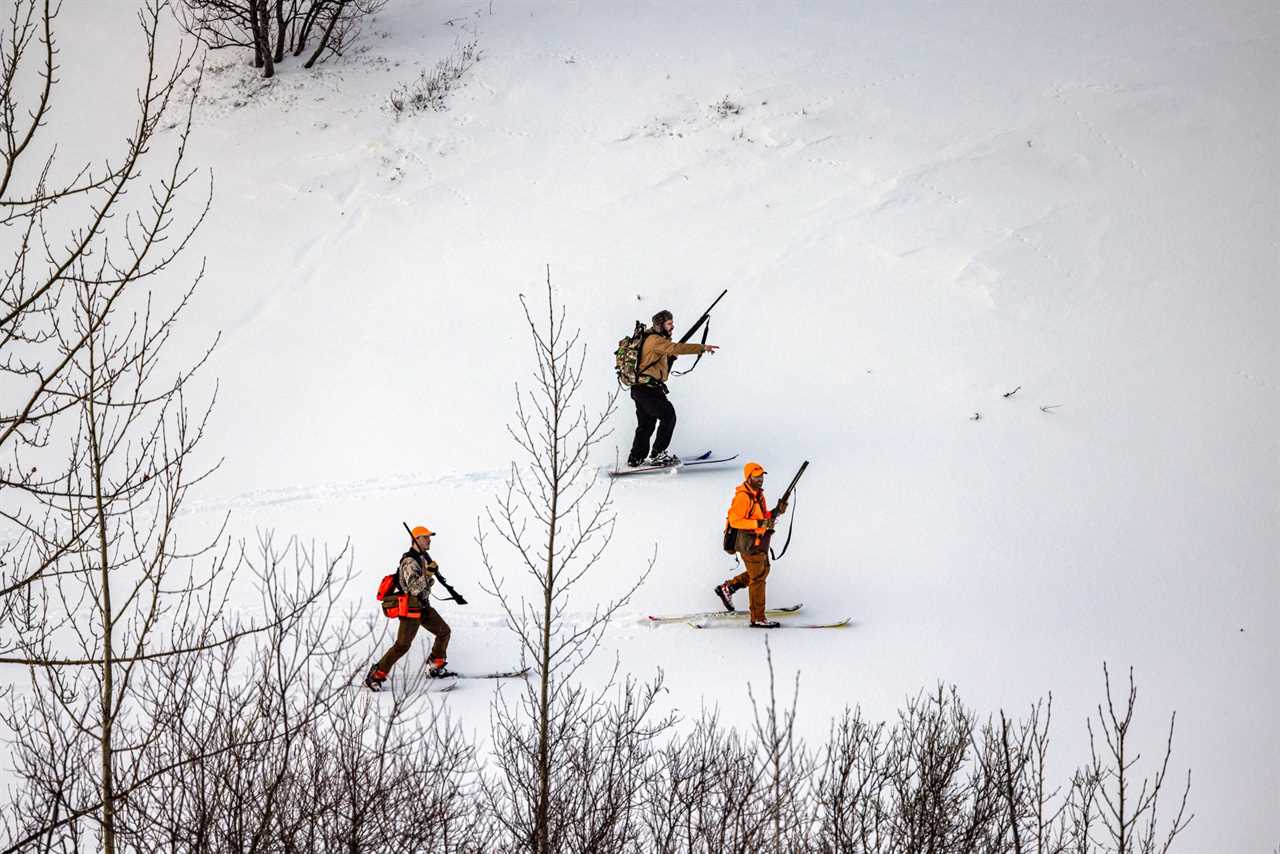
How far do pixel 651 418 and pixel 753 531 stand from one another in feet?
10.0

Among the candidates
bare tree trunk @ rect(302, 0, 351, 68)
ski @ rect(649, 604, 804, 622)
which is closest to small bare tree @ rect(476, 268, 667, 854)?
ski @ rect(649, 604, 804, 622)

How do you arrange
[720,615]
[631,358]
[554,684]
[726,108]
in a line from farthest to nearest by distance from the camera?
[726,108] < [631,358] < [720,615] < [554,684]

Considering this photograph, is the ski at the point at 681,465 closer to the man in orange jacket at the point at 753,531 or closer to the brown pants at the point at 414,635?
the man in orange jacket at the point at 753,531

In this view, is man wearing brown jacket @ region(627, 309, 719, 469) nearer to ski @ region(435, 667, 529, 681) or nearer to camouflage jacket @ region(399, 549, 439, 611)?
ski @ region(435, 667, 529, 681)

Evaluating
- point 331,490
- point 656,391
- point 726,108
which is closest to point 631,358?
point 656,391

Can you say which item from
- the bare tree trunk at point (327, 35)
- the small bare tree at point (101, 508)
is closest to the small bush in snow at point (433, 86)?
the bare tree trunk at point (327, 35)

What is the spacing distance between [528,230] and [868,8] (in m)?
11.0

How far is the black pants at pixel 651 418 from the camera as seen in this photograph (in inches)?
476

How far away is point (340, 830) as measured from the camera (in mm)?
6203

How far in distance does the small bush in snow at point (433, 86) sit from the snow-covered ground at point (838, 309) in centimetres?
33

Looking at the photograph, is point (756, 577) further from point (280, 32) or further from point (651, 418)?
point (280, 32)

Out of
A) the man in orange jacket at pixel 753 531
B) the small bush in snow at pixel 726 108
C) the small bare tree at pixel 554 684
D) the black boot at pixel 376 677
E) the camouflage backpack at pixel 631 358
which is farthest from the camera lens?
the small bush in snow at pixel 726 108

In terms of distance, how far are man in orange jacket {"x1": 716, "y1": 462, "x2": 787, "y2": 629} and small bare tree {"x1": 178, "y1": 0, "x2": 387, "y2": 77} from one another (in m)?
17.0

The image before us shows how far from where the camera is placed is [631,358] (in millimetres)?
11992
